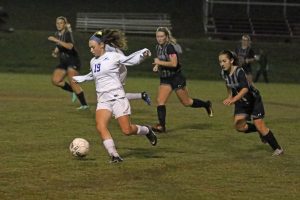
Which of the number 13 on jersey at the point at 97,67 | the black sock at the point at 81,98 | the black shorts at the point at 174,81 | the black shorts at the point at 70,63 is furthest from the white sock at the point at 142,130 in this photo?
the black shorts at the point at 70,63

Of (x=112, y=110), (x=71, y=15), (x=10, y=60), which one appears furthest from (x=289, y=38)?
(x=112, y=110)

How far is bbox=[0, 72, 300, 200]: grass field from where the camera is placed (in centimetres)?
920

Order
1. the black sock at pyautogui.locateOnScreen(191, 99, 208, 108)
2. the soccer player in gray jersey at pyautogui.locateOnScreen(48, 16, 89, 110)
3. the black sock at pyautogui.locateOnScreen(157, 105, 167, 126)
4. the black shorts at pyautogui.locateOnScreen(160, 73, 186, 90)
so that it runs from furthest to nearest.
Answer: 1. the soccer player in gray jersey at pyautogui.locateOnScreen(48, 16, 89, 110)
2. the black sock at pyautogui.locateOnScreen(191, 99, 208, 108)
3. the black shorts at pyautogui.locateOnScreen(160, 73, 186, 90)
4. the black sock at pyautogui.locateOnScreen(157, 105, 167, 126)

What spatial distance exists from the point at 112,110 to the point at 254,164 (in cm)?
229

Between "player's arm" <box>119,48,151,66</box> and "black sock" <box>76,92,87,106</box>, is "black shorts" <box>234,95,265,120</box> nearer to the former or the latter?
"player's arm" <box>119,48,151,66</box>

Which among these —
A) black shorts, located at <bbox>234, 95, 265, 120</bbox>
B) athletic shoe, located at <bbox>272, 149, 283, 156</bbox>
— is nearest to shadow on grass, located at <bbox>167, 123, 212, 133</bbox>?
black shorts, located at <bbox>234, 95, 265, 120</bbox>

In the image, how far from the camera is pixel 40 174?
10227 millimetres

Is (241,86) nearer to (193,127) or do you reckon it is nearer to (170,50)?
(170,50)

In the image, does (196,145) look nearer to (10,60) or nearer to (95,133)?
(95,133)

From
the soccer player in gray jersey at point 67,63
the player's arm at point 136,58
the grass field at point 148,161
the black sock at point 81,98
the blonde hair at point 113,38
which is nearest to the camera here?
the grass field at point 148,161

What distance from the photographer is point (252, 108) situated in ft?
41.9

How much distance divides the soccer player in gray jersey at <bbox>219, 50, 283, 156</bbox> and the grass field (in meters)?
0.39

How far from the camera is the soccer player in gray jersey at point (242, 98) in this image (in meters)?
12.4

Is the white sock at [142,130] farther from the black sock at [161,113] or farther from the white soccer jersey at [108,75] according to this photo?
the black sock at [161,113]
